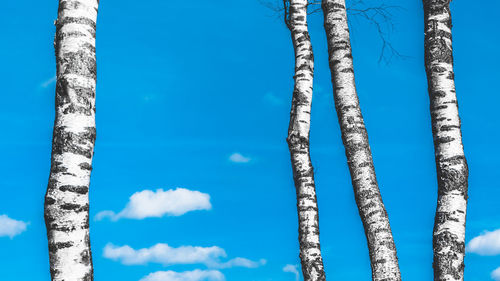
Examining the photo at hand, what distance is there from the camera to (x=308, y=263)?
32.3ft

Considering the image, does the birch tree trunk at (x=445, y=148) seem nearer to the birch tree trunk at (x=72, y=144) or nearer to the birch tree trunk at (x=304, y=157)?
the birch tree trunk at (x=304, y=157)

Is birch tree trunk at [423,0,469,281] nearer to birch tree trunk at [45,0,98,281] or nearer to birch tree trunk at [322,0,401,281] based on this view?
birch tree trunk at [322,0,401,281]

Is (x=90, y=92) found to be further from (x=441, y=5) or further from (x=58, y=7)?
(x=441, y=5)

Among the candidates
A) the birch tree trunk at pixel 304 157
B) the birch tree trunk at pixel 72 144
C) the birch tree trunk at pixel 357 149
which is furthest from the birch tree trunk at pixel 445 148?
the birch tree trunk at pixel 72 144

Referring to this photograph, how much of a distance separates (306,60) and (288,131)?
5.36ft

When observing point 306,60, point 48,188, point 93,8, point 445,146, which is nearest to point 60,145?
point 48,188

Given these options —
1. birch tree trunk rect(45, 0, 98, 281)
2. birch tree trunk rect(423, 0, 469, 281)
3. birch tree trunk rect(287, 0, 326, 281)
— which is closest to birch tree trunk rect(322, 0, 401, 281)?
birch tree trunk rect(287, 0, 326, 281)

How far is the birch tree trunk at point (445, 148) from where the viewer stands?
682 centimetres

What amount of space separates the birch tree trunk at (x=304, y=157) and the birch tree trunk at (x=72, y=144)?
5244 millimetres

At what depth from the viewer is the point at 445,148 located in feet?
23.2

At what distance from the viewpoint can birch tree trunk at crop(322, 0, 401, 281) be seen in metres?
8.96

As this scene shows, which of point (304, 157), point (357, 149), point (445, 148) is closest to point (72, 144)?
point (445, 148)

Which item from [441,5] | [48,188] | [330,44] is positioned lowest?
[48,188]

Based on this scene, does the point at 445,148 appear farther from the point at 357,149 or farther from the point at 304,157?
the point at 304,157
